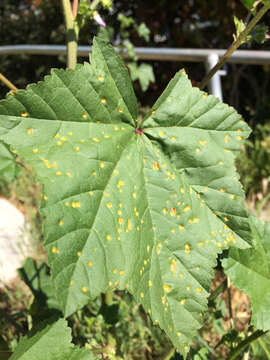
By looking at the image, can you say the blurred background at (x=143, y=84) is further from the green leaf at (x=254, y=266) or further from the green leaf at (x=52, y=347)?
the green leaf at (x=52, y=347)

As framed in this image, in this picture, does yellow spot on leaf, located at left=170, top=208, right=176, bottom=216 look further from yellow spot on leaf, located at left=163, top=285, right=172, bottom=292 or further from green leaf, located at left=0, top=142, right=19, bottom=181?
green leaf, located at left=0, top=142, right=19, bottom=181

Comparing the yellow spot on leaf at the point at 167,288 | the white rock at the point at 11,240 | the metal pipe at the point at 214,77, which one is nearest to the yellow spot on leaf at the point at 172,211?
the yellow spot on leaf at the point at 167,288

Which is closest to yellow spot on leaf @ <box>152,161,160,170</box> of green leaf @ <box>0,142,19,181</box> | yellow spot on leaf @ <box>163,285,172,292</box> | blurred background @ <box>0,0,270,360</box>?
yellow spot on leaf @ <box>163,285,172,292</box>

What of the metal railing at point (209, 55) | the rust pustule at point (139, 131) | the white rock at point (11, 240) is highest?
the metal railing at point (209, 55)

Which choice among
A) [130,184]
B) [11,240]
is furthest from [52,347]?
[11,240]

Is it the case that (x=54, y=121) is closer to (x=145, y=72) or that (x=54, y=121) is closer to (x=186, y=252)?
(x=186, y=252)

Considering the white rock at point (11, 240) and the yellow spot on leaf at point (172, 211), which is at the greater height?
the yellow spot on leaf at point (172, 211)
